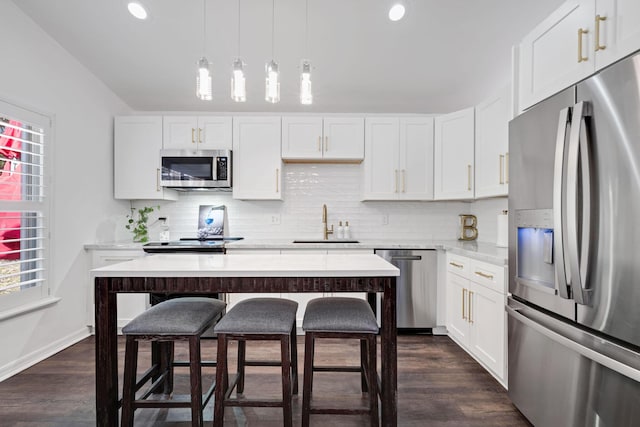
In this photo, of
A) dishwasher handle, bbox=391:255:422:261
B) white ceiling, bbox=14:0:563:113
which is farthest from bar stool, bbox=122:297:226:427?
white ceiling, bbox=14:0:563:113

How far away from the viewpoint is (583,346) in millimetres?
1412

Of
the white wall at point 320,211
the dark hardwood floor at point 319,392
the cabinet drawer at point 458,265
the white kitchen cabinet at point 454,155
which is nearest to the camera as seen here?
the dark hardwood floor at point 319,392

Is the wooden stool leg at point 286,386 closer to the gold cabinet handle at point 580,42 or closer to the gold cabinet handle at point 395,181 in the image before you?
the gold cabinet handle at point 580,42

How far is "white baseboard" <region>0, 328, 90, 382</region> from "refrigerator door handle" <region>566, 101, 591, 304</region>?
359 cm

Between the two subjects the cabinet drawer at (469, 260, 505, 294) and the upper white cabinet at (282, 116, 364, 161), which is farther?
the upper white cabinet at (282, 116, 364, 161)

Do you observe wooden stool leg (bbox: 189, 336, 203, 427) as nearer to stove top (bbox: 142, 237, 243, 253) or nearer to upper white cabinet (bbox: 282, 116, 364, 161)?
stove top (bbox: 142, 237, 243, 253)

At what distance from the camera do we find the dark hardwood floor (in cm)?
193

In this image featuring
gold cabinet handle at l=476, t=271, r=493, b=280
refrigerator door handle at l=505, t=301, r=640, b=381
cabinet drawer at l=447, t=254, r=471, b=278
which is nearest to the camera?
refrigerator door handle at l=505, t=301, r=640, b=381

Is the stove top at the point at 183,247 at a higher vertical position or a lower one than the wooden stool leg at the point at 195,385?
higher

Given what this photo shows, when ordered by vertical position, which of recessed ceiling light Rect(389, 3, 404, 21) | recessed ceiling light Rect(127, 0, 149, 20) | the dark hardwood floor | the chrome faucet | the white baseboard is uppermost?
recessed ceiling light Rect(127, 0, 149, 20)

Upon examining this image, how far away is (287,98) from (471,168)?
2.03 metres

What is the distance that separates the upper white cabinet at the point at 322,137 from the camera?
11.7 feet

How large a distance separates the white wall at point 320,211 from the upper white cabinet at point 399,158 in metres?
0.35

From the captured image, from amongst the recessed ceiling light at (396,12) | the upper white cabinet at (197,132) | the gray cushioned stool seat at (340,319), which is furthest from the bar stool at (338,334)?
the upper white cabinet at (197,132)
